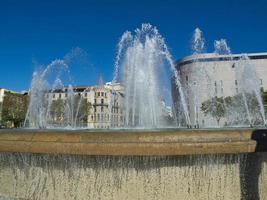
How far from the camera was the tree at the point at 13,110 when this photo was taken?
5472cm

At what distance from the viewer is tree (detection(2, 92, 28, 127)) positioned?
180ft

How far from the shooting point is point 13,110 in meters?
57.3

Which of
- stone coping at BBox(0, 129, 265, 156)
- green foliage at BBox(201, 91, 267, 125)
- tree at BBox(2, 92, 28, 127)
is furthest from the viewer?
tree at BBox(2, 92, 28, 127)

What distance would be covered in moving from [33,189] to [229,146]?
350 cm

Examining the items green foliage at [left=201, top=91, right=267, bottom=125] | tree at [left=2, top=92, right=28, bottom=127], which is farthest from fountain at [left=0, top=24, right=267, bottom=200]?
tree at [left=2, top=92, right=28, bottom=127]

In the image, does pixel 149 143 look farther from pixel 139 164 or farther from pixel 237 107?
pixel 237 107

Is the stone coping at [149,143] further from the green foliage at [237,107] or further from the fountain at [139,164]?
the green foliage at [237,107]

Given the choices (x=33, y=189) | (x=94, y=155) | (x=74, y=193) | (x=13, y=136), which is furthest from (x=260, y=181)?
(x=13, y=136)

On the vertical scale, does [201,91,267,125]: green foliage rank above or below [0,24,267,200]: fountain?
above

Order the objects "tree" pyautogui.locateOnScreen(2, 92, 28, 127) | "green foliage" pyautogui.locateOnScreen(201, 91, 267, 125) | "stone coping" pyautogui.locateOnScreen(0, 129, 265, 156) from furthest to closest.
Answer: "tree" pyautogui.locateOnScreen(2, 92, 28, 127), "green foliage" pyautogui.locateOnScreen(201, 91, 267, 125), "stone coping" pyautogui.locateOnScreen(0, 129, 265, 156)

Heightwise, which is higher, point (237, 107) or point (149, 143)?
point (237, 107)

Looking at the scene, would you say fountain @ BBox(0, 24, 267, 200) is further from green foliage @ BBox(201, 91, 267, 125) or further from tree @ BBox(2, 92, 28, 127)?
tree @ BBox(2, 92, 28, 127)

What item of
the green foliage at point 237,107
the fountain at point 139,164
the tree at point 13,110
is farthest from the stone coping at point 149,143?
the tree at point 13,110

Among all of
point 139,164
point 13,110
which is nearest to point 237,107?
point 13,110
